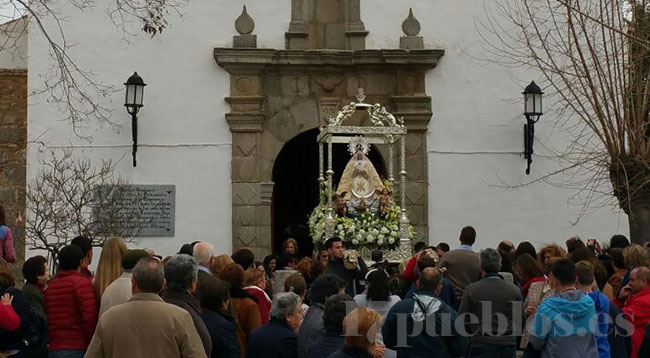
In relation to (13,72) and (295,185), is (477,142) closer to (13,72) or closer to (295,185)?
(295,185)

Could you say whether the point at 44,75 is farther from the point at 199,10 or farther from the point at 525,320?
the point at 525,320

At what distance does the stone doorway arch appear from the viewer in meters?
15.5

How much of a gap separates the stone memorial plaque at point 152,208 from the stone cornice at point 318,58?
1.97 metres

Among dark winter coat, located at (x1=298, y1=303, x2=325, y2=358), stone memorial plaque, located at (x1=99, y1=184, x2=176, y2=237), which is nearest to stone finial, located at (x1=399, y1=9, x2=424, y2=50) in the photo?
stone memorial plaque, located at (x1=99, y1=184, x2=176, y2=237)

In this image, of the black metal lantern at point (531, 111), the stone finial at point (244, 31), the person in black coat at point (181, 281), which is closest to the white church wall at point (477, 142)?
the black metal lantern at point (531, 111)

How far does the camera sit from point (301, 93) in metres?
15.8

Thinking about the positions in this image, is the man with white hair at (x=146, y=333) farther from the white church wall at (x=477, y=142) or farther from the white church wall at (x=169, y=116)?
the white church wall at (x=477, y=142)

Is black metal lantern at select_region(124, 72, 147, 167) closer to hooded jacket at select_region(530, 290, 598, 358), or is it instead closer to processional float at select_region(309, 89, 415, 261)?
processional float at select_region(309, 89, 415, 261)

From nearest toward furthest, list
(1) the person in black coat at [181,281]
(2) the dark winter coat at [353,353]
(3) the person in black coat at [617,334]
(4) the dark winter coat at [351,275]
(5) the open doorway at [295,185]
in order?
(2) the dark winter coat at [353,353] → (1) the person in black coat at [181,281] → (3) the person in black coat at [617,334] → (4) the dark winter coat at [351,275] → (5) the open doorway at [295,185]

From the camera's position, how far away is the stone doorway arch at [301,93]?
15484 mm

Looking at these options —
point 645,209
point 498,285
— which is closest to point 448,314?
point 498,285

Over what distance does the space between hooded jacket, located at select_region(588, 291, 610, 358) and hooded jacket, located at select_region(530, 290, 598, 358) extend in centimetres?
25

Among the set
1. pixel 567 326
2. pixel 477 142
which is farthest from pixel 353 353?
pixel 477 142

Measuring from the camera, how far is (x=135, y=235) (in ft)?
49.8
